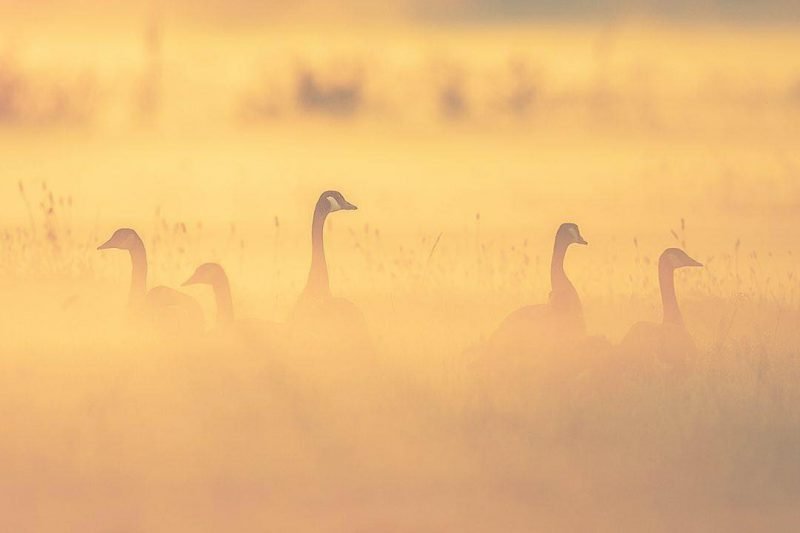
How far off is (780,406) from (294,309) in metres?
4.86

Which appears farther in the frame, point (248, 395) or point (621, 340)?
point (621, 340)

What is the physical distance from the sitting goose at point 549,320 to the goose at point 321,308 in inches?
44.9

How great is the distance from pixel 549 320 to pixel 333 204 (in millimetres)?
3281

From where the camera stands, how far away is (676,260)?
1816cm

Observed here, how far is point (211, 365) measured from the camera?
1473 centimetres

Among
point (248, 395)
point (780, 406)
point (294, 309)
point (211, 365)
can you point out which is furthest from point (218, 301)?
point (780, 406)

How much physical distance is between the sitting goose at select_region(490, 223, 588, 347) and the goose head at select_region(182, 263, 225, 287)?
2.82m

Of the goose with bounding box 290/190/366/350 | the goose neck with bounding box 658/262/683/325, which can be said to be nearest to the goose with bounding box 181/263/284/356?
the goose with bounding box 290/190/366/350

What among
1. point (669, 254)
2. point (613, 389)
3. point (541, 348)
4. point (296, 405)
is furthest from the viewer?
point (669, 254)

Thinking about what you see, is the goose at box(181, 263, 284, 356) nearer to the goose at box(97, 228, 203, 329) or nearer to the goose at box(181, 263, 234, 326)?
the goose at box(181, 263, 234, 326)

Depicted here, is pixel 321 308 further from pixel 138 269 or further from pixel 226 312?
pixel 138 269

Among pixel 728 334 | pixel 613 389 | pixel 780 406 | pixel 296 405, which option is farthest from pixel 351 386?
pixel 728 334

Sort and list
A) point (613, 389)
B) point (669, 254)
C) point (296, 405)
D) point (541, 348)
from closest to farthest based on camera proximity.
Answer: point (296, 405)
point (613, 389)
point (541, 348)
point (669, 254)

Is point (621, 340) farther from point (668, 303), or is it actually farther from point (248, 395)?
point (248, 395)
